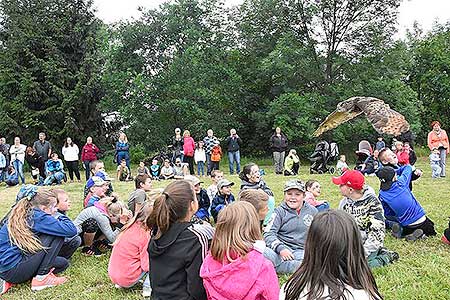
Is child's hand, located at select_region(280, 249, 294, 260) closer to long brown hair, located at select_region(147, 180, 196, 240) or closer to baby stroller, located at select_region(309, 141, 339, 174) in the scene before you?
long brown hair, located at select_region(147, 180, 196, 240)

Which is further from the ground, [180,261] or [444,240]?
[180,261]

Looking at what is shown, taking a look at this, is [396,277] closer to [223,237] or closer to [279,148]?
[223,237]

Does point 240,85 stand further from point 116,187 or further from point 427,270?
point 427,270

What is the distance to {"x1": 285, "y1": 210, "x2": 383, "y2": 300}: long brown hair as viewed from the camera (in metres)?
2.17

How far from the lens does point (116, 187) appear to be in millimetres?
12094

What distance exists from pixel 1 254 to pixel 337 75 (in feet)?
60.8

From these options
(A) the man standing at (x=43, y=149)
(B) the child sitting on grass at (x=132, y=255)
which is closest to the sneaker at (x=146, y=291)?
(B) the child sitting on grass at (x=132, y=255)

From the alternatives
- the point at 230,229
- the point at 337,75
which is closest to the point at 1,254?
the point at 230,229

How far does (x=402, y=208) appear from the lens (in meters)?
5.43

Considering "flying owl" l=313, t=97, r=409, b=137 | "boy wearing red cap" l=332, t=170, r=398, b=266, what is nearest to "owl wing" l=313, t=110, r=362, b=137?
"flying owl" l=313, t=97, r=409, b=137

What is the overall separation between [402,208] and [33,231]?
13.2ft

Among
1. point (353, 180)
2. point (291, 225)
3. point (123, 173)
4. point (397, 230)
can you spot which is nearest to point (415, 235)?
point (397, 230)

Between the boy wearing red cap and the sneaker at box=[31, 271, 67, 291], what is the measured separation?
291 centimetres

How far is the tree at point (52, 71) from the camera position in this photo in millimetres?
21328
